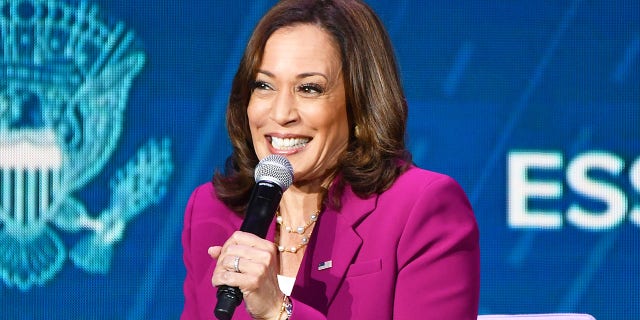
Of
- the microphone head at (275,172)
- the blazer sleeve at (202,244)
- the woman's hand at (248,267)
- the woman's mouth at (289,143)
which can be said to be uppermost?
the microphone head at (275,172)

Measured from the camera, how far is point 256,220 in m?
1.52

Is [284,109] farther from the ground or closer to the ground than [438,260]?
farther from the ground

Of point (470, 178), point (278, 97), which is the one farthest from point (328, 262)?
point (470, 178)

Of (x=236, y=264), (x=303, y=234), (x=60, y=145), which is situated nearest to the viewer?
(x=236, y=264)

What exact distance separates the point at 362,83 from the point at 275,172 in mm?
387

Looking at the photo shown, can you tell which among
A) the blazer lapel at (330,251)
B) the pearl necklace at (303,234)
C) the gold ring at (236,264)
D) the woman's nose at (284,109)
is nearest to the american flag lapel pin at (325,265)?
the blazer lapel at (330,251)

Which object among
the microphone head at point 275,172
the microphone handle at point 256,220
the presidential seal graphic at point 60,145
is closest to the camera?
the microphone handle at point 256,220

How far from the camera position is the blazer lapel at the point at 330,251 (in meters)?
1.84

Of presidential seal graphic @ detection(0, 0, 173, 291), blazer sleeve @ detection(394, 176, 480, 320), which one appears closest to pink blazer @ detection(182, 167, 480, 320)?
blazer sleeve @ detection(394, 176, 480, 320)

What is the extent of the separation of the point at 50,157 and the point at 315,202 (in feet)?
6.44

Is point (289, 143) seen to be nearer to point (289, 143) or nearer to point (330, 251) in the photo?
point (289, 143)

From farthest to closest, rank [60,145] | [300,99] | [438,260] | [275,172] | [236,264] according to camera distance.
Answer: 1. [60,145]
2. [300,99]
3. [438,260]
4. [275,172]
5. [236,264]

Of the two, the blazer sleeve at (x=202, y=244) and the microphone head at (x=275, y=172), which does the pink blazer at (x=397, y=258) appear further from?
the microphone head at (x=275, y=172)

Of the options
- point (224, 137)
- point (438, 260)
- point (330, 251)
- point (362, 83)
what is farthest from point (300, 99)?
point (224, 137)
